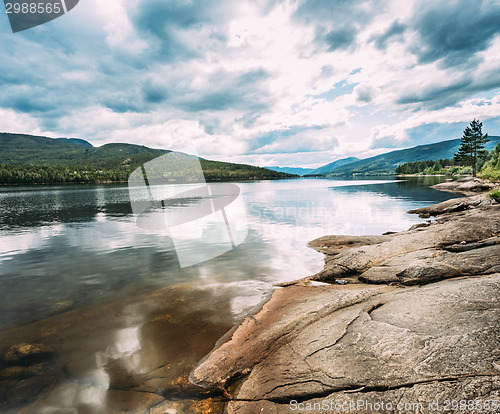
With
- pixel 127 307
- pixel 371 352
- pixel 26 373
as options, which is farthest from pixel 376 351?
pixel 127 307

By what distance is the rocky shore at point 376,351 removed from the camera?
16.1 ft

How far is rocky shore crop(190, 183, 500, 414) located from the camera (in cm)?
490

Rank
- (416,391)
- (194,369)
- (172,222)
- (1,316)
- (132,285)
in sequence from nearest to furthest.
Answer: (416,391), (194,369), (1,316), (132,285), (172,222)

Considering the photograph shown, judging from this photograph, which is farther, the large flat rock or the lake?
the lake

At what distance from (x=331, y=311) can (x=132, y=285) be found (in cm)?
1111

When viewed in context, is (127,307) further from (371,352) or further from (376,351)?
(376,351)

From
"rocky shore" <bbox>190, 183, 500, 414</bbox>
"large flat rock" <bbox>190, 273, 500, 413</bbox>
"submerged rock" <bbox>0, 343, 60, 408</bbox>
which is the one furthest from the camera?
"submerged rock" <bbox>0, 343, 60, 408</bbox>

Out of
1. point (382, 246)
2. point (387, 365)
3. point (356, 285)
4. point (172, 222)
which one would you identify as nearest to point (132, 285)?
point (356, 285)

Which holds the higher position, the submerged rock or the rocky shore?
the rocky shore

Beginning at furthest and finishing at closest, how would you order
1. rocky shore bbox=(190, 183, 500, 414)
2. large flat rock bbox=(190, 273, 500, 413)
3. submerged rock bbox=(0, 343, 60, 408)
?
1. submerged rock bbox=(0, 343, 60, 408)
2. large flat rock bbox=(190, 273, 500, 413)
3. rocky shore bbox=(190, 183, 500, 414)

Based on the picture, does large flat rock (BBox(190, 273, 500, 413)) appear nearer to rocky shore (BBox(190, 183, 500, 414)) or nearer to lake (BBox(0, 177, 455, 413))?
rocky shore (BBox(190, 183, 500, 414))

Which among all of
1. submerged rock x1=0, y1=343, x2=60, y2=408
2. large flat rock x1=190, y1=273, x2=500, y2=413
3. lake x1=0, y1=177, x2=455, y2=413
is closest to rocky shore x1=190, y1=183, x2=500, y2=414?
large flat rock x1=190, y1=273, x2=500, y2=413

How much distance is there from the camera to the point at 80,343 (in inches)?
350

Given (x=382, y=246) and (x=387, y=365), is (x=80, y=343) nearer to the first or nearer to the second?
(x=387, y=365)
